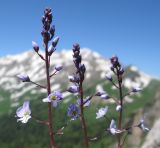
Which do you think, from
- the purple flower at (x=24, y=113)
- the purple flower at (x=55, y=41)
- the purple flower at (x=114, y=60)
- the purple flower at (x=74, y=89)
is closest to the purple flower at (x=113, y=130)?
the purple flower at (x=74, y=89)

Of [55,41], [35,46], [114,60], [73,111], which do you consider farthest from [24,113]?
[114,60]

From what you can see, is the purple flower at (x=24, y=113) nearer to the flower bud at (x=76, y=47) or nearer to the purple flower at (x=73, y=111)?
the purple flower at (x=73, y=111)

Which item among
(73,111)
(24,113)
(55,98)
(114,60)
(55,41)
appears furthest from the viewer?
(114,60)

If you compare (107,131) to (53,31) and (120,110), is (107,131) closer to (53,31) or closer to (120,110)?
(120,110)

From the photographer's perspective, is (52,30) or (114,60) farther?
(114,60)

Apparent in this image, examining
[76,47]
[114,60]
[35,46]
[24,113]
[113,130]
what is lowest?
[113,130]

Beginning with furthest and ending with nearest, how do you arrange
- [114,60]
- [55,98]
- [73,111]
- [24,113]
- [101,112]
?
1. [114,60]
2. [101,112]
3. [73,111]
4. [24,113]
5. [55,98]

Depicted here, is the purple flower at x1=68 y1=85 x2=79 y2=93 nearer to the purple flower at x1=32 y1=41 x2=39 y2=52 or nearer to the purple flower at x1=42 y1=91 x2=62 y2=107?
the purple flower at x1=42 y1=91 x2=62 y2=107

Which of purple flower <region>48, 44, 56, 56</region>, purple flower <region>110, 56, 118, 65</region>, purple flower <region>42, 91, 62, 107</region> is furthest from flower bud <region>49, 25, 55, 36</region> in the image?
purple flower <region>110, 56, 118, 65</region>

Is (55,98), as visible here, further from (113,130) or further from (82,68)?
(113,130)

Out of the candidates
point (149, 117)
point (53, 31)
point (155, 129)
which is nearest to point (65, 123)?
point (53, 31)
